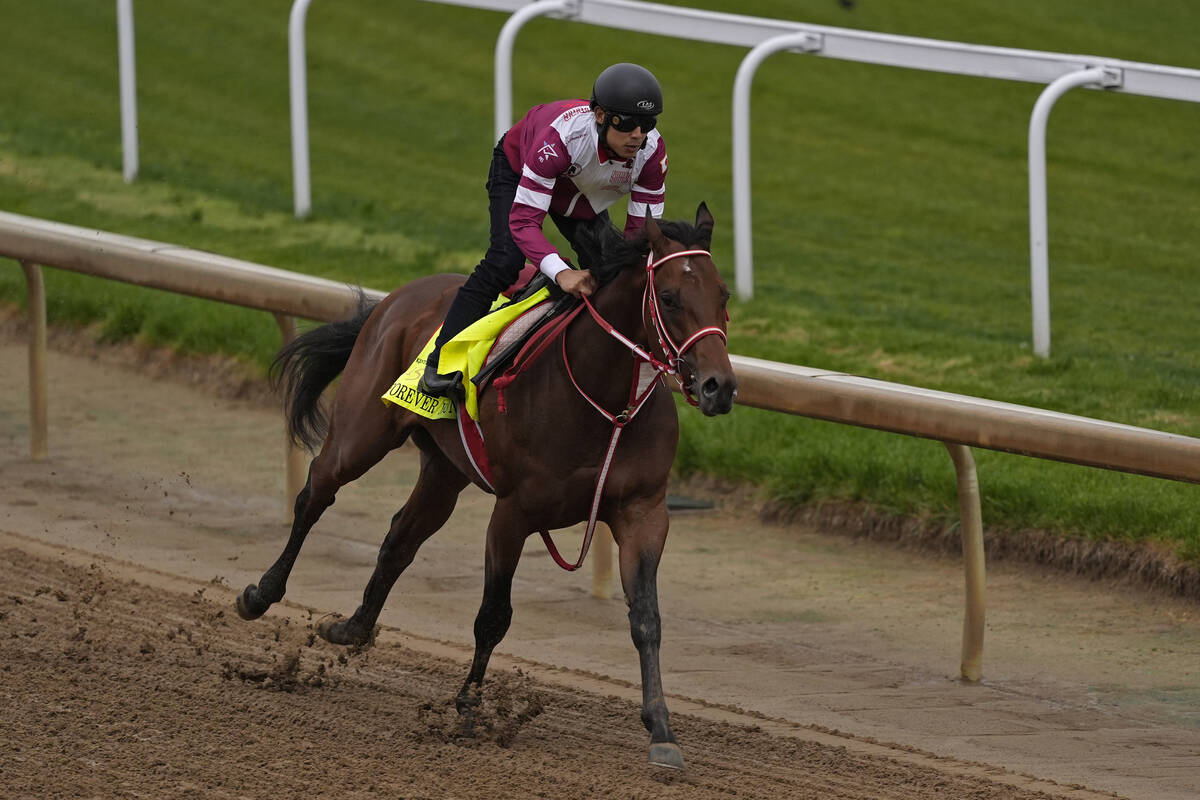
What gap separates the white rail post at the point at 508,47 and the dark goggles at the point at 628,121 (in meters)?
4.76

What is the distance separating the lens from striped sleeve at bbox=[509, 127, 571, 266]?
4973 millimetres

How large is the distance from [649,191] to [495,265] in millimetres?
533

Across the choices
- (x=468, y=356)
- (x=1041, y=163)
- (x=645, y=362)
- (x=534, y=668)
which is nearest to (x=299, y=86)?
(x=1041, y=163)

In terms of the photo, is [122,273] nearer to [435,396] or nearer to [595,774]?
[435,396]

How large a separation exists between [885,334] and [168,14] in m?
11.8

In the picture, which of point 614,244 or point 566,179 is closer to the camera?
point 614,244

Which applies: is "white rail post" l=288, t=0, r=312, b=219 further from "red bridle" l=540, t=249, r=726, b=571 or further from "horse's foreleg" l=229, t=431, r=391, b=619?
"red bridle" l=540, t=249, r=726, b=571

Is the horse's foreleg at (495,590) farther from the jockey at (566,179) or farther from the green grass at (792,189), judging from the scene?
the green grass at (792,189)

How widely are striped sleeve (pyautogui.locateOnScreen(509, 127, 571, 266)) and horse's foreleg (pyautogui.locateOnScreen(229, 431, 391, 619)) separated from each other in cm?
107

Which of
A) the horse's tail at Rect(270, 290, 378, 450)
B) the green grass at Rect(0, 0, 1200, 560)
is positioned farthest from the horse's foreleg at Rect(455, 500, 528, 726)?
the green grass at Rect(0, 0, 1200, 560)

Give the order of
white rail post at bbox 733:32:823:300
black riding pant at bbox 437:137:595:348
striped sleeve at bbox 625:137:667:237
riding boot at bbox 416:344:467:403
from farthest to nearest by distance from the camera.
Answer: white rail post at bbox 733:32:823:300
black riding pant at bbox 437:137:595:348
riding boot at bbox 416:344:467:403
striped sleeve at bbox 625:137:667:237

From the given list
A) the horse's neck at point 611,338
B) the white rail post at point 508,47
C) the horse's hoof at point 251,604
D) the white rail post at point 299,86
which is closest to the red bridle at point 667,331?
the horse's neck at point 611,338

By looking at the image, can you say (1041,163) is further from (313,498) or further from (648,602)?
(648,602)

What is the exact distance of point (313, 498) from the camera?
6105mm
